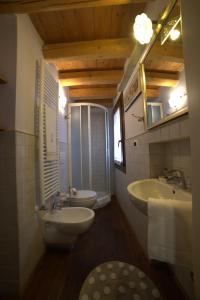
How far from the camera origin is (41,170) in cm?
177

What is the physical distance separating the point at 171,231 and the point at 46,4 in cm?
180

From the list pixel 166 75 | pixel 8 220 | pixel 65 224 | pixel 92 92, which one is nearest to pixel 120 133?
pixel 92 92

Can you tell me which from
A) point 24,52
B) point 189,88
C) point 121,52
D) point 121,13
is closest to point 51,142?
point 24,52

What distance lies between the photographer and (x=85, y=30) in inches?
74.4

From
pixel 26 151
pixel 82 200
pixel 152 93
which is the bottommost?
pixel 82 200

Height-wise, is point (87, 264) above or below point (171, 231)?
below

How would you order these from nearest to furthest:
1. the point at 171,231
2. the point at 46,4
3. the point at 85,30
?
the point at 171,231 → the point at 46,4 → the point at 85,30

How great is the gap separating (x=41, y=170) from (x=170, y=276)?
154cm

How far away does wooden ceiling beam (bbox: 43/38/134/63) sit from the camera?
2.00m

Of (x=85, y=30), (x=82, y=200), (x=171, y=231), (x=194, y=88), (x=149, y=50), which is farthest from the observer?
(x=82, y=200)

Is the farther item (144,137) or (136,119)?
(136,119)

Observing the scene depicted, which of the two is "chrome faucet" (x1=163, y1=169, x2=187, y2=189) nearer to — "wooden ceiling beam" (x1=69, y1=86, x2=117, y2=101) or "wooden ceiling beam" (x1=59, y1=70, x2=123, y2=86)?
"wooden ceiling beam" (x1=59, y1=70, x2=123, y2=86)

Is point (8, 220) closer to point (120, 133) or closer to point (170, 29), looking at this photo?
point (170, 29)

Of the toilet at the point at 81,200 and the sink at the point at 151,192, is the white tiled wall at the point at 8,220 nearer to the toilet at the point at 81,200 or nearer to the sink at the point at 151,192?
the sink at the point at 151,192
